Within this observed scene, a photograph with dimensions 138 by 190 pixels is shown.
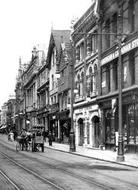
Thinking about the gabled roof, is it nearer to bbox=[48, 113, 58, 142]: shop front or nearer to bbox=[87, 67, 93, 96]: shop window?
bbox=[48, 113, 58, 142]: shop front

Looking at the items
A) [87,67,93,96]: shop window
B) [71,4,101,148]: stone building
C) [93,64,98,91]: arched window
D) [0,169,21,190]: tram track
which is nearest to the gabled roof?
[71,4,101,148]: stone building

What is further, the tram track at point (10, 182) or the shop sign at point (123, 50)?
the shop sign at point (123, 50)

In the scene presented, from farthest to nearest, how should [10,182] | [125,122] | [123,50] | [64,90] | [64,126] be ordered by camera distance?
[64,126] < [64,90] < [125,122] < [123,50] < [10,182]

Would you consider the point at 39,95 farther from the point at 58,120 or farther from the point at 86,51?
the point at 86,51

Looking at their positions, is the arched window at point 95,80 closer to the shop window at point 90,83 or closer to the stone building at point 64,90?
the shop window at point 90,83

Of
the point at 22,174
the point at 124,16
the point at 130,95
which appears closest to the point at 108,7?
the point at 124,16

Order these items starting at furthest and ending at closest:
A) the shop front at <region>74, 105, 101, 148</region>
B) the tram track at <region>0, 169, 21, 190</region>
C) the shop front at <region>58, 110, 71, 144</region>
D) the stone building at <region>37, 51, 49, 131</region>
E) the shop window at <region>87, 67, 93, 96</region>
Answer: the stone building at <region>37, 51, 49, 131</region>
the shop front at <region>58, 110, 71, 144</region>
the shop window at <region>87, 67, 93, 96</region>
the shop front at <region>74, 105, 101, 148</region>
the tram track at <region>0, 169, 21, 190</region>

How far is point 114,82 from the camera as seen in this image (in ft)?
122

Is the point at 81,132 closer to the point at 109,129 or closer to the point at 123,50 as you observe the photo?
the point at 109,129

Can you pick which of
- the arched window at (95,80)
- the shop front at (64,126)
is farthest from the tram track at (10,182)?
the shop front at (64,126)

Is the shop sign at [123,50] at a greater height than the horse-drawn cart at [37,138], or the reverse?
the shop sign at [123,50]

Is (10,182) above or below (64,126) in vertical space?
below

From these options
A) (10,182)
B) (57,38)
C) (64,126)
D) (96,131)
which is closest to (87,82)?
(96,131)

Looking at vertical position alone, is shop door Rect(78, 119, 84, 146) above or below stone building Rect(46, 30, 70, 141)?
below
